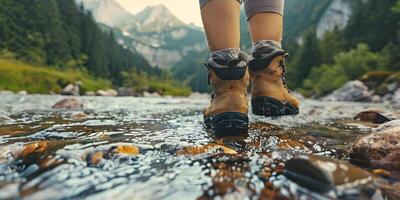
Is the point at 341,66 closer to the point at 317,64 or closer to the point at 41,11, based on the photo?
the point at 317,64

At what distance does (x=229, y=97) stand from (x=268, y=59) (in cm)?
68

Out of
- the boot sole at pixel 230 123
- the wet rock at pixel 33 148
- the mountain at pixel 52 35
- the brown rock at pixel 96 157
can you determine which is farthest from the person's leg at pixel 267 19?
the mountain at pixel 52 35

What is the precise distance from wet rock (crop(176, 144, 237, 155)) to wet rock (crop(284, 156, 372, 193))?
0.60 meters

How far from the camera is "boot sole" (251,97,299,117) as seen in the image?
10.5 feet

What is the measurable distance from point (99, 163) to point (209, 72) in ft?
5.00

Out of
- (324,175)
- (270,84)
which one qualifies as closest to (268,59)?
(270,84)

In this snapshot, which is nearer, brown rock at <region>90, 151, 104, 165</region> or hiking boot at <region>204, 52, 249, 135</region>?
brown rock at <region>90, 151, 104, 165</region>

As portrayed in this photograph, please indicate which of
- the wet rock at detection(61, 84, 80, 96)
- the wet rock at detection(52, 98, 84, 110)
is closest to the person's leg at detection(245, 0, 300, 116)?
the wet rock at detection(52, 98, 84, 110)

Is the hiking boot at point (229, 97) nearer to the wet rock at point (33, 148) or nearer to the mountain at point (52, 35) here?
the wet rock at point (33, 148)

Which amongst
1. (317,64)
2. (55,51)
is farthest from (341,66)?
(55,51)

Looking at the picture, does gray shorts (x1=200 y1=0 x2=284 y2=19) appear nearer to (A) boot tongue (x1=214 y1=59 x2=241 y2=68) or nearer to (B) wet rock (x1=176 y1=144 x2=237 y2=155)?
(A) boot tongue (x1=214 y1=59 x2=241 y2=68)

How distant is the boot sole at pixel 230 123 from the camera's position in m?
2.75

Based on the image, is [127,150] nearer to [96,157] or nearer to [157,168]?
[96,157]

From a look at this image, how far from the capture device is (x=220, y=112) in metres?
2.80
